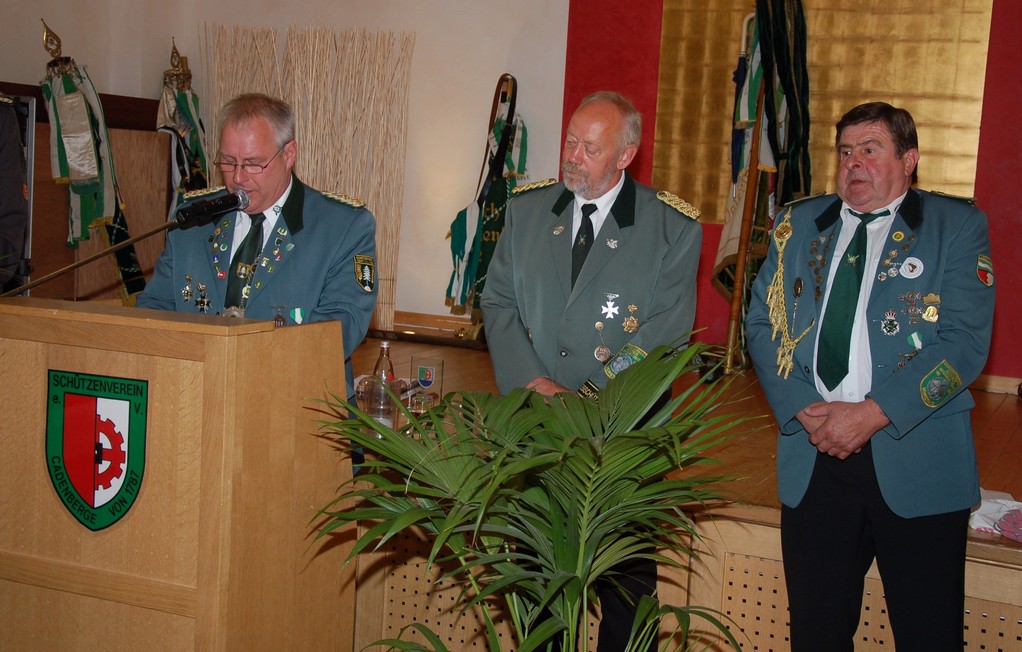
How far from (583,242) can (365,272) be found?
0.58 meters

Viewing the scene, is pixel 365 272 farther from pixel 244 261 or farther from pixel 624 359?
pixel 624 359

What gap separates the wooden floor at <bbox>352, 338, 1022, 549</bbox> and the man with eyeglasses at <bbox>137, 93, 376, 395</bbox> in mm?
1061

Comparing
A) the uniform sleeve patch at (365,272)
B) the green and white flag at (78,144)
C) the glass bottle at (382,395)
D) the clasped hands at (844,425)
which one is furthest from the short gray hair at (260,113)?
the green and white flag at (78,144)

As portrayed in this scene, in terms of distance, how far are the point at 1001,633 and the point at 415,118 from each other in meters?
5.94

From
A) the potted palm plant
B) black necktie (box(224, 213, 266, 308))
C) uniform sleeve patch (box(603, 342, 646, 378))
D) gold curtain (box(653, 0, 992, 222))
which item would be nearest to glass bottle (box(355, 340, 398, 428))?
black necktie (box(224, 213, 266, 308))

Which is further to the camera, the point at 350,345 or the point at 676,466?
the point at 350,345

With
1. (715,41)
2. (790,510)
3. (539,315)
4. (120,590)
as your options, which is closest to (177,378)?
(120,590)

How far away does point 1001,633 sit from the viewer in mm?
2441

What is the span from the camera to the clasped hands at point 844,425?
2129 millimetres

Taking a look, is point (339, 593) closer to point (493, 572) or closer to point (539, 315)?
point (493, 572)

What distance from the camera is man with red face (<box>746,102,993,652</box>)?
2.12 metres

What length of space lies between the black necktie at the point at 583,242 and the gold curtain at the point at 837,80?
4.22m

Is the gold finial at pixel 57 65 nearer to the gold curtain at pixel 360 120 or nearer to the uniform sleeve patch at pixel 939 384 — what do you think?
the gold curtain at pixel 360 120

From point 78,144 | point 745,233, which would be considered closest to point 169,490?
point 745,233
